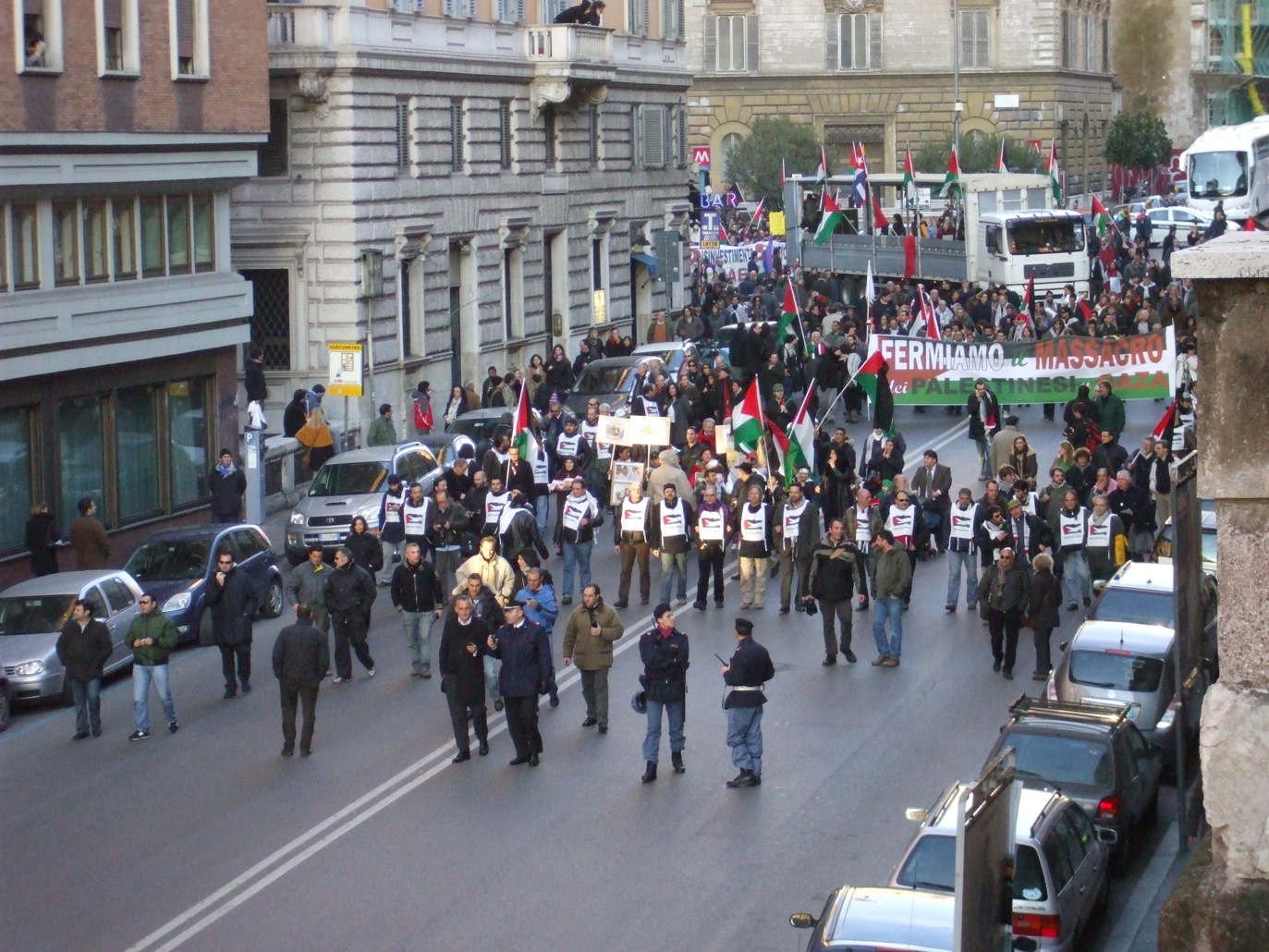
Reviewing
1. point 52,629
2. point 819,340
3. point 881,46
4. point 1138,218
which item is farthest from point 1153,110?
point 52,629

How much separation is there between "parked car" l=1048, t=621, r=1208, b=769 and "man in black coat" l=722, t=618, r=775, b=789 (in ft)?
7.70

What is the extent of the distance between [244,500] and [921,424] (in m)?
13.0

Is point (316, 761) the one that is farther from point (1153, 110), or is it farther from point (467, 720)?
point (1153, 110)

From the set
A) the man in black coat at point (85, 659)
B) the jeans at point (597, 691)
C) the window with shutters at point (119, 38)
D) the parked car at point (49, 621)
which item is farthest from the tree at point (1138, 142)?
the man in black coat at point (85, 659)

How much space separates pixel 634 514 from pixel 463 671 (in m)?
6.23

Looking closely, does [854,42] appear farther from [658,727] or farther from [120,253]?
[658,727]

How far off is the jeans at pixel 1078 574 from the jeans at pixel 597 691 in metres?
6.39

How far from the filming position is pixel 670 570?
75.1 feet

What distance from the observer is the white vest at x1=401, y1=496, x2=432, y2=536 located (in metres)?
24.1

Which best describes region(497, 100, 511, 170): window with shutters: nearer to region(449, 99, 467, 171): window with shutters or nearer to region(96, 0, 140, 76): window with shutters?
region(449, 99, 467, 171): window with shutters

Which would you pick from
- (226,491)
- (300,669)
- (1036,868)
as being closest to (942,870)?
(1036,868)

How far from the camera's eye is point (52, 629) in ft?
67.1

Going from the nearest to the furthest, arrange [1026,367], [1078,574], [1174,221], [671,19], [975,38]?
1. [1078,574]
2. [1026,367]
3. [671,19]
4. [1174,221]
5. [975,38]

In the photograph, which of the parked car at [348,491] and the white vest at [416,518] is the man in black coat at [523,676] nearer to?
the white vest at [416,518]
